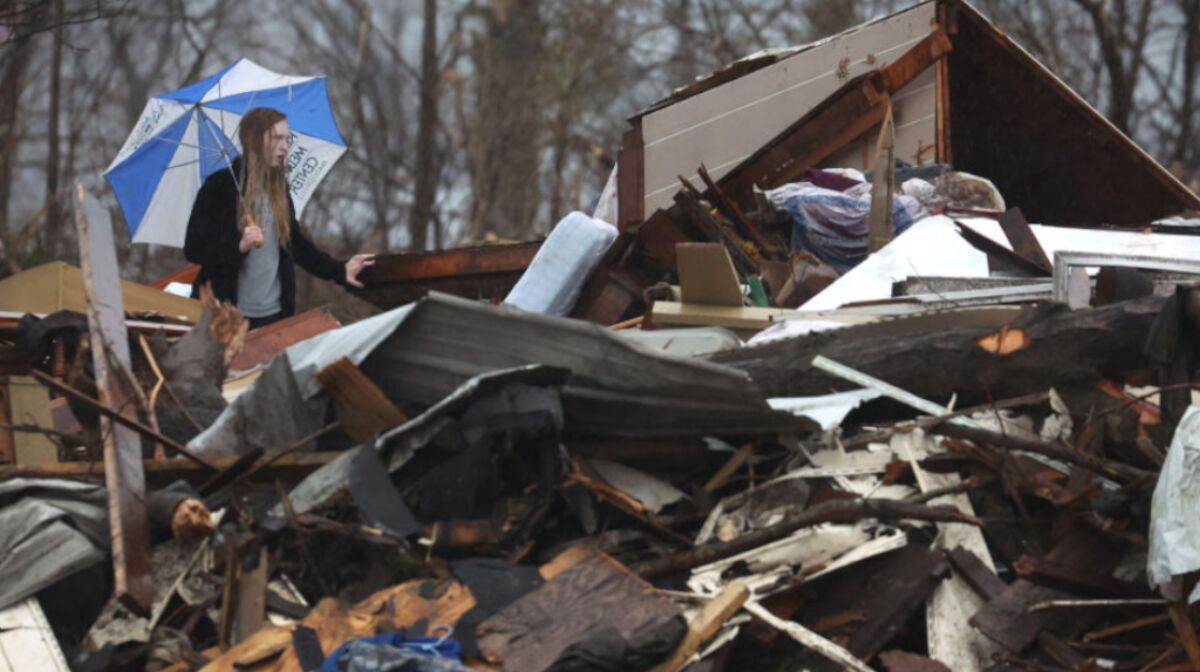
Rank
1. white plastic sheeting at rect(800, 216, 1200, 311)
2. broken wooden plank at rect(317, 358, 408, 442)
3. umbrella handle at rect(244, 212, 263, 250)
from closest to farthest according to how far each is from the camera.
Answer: broken wooden plank at rect(317, 358, 408, 442)
white plastic sheeting at rect(800, 216, 1200, 311)
umbrella handle at rect(244, 212, 263, 250)

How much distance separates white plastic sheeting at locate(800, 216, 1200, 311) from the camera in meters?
6.86

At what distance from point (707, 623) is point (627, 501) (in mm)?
608

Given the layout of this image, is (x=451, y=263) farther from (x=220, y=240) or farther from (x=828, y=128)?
(x=828, y=128)

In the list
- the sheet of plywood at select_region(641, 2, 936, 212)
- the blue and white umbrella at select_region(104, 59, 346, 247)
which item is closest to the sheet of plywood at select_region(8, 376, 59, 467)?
the blue and white umbrella at select_region(104, 59, 346, 247)

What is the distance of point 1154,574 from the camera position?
4.26 m

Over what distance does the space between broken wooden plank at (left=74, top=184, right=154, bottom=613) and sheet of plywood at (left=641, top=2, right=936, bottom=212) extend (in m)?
4.47

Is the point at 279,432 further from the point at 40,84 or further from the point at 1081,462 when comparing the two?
the point at 40,84

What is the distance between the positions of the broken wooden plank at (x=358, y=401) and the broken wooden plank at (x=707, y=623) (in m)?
1.19

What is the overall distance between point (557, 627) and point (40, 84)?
19733mm

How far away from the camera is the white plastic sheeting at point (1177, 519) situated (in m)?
4.19

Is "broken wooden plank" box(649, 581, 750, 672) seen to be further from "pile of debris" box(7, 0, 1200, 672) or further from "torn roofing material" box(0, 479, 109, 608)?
"torn roofing material" box(0, 479, 109, 608)

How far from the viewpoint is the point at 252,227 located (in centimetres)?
738

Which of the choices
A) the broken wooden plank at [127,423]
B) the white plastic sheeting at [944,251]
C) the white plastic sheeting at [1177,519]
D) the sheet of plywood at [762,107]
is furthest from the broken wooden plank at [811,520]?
the sheet of plywood at [762,107]

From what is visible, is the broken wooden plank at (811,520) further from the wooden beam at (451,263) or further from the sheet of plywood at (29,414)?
the wooden beam at (451,263)
